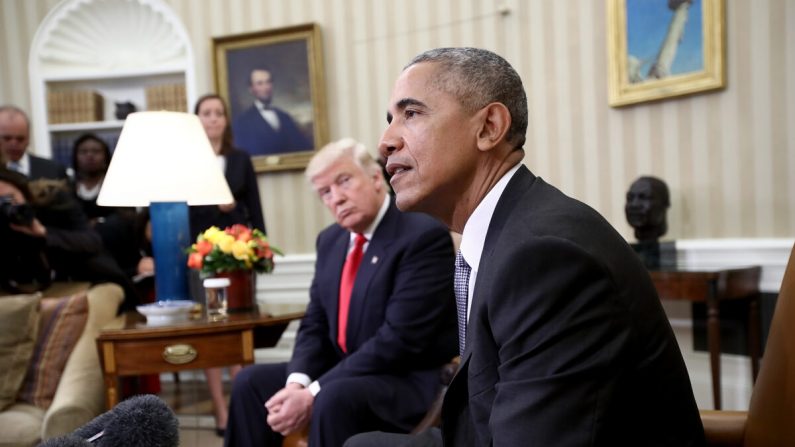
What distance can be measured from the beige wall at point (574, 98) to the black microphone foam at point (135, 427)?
4.02m

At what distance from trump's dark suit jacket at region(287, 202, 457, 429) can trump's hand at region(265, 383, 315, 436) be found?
86 millimetres

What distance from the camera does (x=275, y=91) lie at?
18.4 ft

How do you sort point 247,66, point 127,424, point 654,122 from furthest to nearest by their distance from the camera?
1. point 247,66
2. point 654,122
3. point 127,424

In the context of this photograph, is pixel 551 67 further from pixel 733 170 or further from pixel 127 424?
pixel 127 424

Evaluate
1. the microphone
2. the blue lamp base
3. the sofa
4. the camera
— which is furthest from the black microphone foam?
the camera

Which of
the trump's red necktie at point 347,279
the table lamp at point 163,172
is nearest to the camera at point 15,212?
the table lamp at point 163,172

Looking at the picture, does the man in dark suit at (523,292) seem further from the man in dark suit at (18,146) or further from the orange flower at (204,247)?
the man in dark suit at (18,146)

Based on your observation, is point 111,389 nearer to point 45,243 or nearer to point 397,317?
point 45,243

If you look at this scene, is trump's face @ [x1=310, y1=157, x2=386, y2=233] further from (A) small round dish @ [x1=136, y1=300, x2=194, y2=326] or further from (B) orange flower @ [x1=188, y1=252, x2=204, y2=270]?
(A) small round dish @ [x1=136, y1=300, x2=194, y2=326]

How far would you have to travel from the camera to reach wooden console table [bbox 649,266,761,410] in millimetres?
3699

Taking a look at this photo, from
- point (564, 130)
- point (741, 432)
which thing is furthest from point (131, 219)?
point (741, 432)

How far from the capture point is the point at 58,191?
11.9ft

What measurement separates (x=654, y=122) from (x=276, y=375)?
2844mm

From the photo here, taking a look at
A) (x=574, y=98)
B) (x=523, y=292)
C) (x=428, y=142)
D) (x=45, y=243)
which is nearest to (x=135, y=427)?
(x=523, y=292)
